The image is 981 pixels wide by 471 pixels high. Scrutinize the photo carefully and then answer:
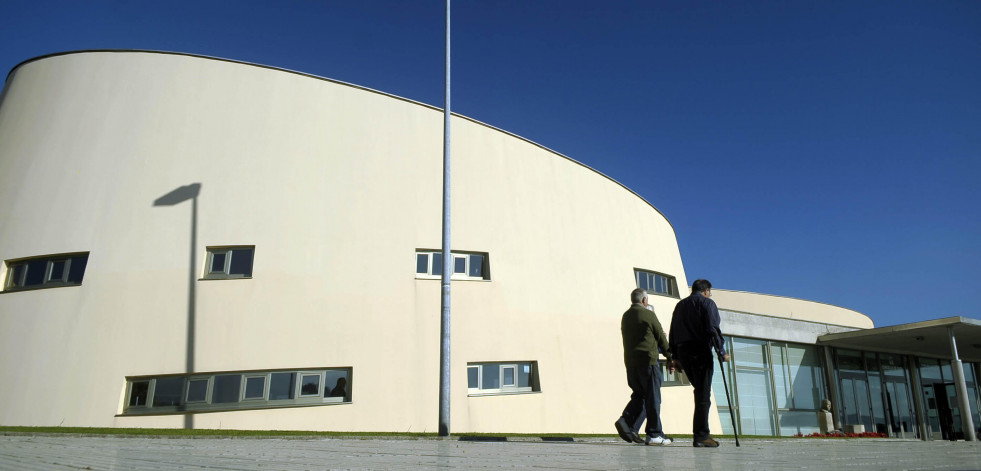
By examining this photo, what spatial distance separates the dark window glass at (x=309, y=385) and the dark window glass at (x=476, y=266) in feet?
13.4

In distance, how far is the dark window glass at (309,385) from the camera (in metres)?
12.6

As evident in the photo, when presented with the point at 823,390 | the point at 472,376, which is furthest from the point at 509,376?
the point at 823,390

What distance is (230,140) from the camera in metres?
14.4

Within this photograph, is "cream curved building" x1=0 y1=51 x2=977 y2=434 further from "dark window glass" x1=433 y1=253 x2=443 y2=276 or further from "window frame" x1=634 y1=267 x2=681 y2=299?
"window frame" x1=634 y1=267 x2=681 y2=299

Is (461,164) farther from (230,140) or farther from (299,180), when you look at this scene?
(230,140)

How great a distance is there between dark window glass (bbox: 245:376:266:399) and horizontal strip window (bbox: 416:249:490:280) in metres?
3.66

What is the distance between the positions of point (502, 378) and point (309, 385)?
3.95 metres

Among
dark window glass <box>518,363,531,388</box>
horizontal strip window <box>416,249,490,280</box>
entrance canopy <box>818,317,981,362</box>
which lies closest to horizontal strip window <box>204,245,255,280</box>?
horizontal strip window <box>416,249,490,280</box>

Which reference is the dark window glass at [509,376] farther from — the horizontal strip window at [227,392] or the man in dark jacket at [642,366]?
the man in dark jacket at [642,366]

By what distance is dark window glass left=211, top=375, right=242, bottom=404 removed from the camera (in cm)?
1229

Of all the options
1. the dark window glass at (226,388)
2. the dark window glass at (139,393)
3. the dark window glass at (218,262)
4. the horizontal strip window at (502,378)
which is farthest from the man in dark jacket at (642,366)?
the dark window glass at (139,393)

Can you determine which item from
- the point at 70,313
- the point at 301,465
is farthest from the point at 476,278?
the point at 301,465

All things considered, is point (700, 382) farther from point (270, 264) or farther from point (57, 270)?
point (57, 270)

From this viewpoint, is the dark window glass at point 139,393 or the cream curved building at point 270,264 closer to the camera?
the dark window glass at point 139,393
